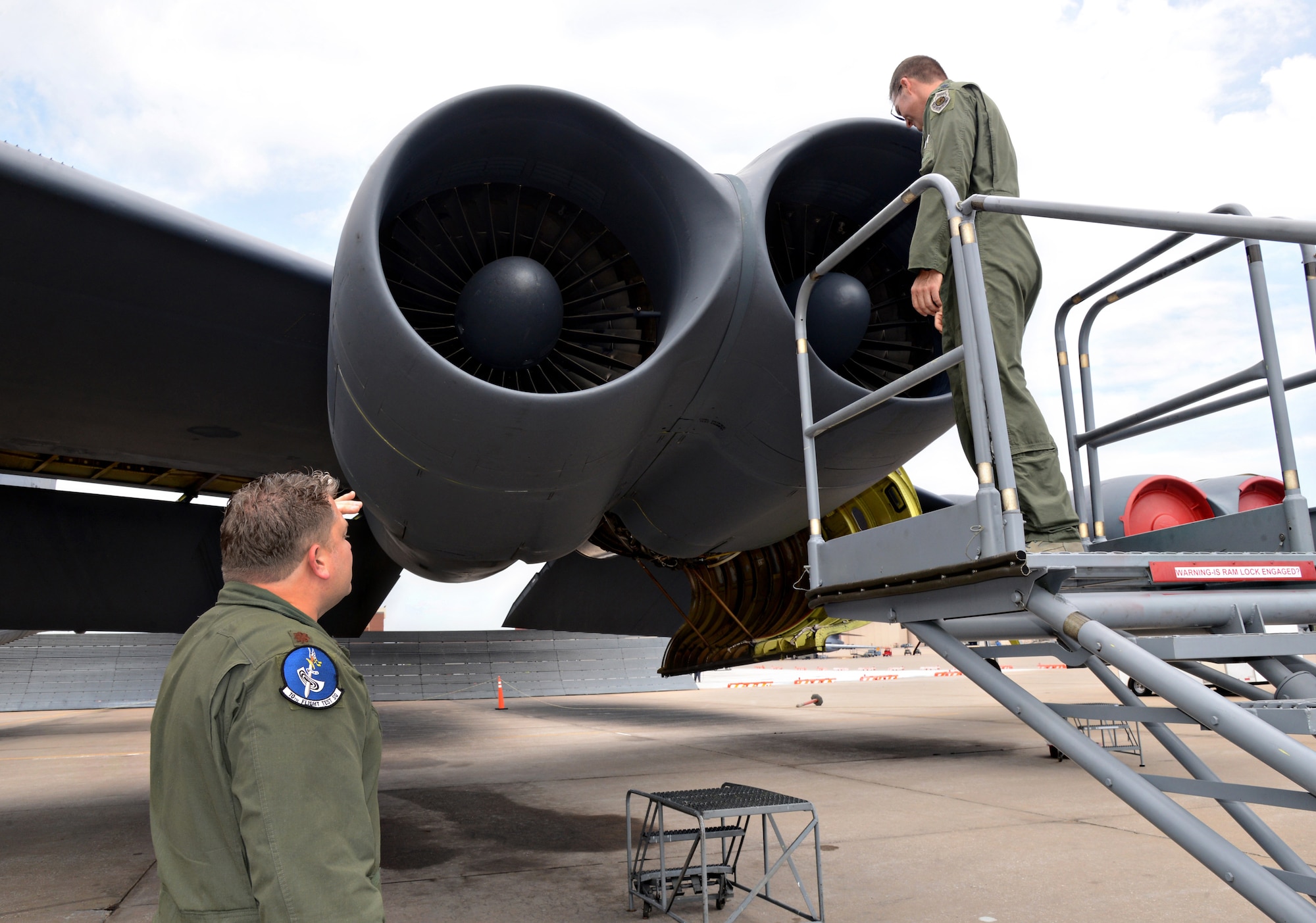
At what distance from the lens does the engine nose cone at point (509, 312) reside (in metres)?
3.54

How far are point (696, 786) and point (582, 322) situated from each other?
4261mm

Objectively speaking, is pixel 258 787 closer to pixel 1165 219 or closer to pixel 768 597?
pixel 1165 219

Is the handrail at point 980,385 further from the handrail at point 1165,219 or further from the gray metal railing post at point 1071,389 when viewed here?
the gray metal railing post at point 1071,389

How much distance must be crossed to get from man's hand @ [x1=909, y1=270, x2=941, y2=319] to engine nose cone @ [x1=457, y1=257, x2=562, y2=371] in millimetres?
1447

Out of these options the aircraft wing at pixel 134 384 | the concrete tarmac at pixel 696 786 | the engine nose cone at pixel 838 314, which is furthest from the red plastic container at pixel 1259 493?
the aircraft wing at pixel 134 384

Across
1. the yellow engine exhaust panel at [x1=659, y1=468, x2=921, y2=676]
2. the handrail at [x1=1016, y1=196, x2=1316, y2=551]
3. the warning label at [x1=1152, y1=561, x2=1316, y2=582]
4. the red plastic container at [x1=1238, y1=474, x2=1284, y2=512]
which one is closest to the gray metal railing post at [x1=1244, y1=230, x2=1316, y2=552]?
the handrail at [x1=1016, y1=196, x2=1316, y2=551]

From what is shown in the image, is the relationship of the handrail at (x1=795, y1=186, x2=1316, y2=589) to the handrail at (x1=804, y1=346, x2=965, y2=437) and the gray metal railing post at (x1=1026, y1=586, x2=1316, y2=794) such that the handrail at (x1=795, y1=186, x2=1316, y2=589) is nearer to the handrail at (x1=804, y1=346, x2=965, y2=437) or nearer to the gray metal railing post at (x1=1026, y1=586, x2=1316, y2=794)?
the handrail at (x1=804, y1=346, x2=965, y2=437)

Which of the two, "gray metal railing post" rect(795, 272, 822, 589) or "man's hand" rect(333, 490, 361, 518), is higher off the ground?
"gray metal railing post" rect(795, 272, 822, 589)

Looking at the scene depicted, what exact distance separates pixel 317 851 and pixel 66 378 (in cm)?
458

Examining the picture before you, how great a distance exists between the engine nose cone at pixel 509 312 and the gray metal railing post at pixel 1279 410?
247cm

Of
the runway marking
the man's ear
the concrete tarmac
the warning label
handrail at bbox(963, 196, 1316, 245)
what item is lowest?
the runway marking

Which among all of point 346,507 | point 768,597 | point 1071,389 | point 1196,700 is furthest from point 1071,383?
point 768,597

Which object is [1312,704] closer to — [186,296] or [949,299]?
[949,299]

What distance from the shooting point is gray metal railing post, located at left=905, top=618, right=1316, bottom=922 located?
1.85 metres
